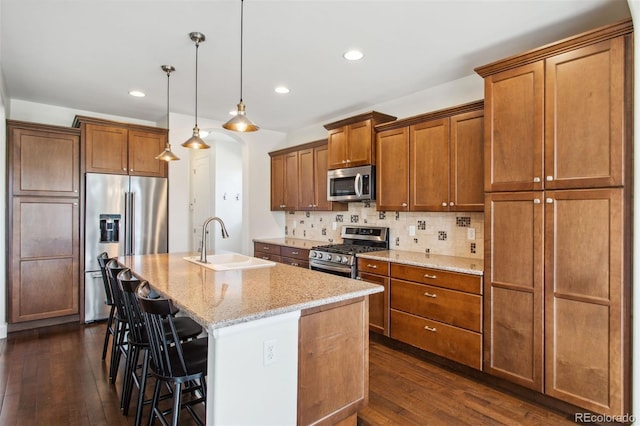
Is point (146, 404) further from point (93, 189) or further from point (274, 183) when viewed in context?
point (274, 183)

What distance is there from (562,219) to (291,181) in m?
3.65

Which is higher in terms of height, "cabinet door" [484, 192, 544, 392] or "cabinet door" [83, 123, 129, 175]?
"cabinet door" [83, 123, 129, 175]

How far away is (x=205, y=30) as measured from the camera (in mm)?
2529

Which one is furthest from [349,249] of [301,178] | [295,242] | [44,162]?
[44,162]

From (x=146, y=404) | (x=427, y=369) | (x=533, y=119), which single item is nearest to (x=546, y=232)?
(x=533, y=119)

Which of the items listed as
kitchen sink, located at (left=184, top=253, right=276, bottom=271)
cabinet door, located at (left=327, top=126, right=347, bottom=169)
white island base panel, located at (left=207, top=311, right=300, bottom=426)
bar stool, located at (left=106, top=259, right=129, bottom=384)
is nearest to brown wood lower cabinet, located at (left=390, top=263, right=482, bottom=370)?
kitchen sink, located at (left=184, top=253, right=276, bottom=271)

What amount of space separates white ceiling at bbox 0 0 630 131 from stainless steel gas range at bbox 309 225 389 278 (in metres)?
1.60

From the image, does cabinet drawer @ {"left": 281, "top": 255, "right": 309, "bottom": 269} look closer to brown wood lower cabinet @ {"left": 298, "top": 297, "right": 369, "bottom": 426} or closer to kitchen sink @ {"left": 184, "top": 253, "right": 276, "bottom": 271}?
kitchen sink @ {"left": 184, "top": 253, "right": 276, "bottom": 271}

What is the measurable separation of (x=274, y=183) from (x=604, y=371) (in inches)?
178

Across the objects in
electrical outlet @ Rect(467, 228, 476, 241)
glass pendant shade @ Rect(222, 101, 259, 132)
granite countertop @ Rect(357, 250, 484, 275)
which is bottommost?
granite countertop @ Rect(357, 250, 484, 275)

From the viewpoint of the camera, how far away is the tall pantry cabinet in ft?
6.68

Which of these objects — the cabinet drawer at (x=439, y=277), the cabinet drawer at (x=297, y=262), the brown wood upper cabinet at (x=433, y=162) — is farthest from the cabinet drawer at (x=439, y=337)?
the cabinet drawer at (x=297, y=262)

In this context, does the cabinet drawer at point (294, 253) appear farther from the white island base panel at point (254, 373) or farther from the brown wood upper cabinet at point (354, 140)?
the white island base panel at point (254, 373)

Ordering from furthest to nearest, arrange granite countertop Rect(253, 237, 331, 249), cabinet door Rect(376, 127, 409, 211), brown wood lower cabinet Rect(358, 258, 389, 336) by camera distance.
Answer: granite countertop Rect(253, 237, 331, 249) → cabinet door Rect(376, 127, 409, 211) → brown wood lower cabinet Rect(358, 258, 389, 336)
